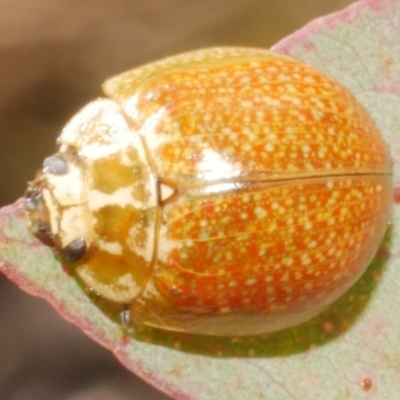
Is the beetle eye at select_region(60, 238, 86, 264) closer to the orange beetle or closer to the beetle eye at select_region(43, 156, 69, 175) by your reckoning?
the orange beetle

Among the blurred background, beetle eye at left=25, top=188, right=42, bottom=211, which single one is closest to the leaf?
beetle eye at left=25, top=188, right=42, bottom=211

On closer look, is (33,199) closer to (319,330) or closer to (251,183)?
(251,183)

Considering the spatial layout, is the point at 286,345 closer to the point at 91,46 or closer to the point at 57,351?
the point at 57,351

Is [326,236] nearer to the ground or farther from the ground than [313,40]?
nearer to the ground

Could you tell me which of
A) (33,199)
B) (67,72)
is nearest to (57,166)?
(33,199)

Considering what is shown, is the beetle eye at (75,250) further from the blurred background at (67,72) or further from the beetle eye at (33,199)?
the blurred background at (67,72)

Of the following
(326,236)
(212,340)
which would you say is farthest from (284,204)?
(212,340)
